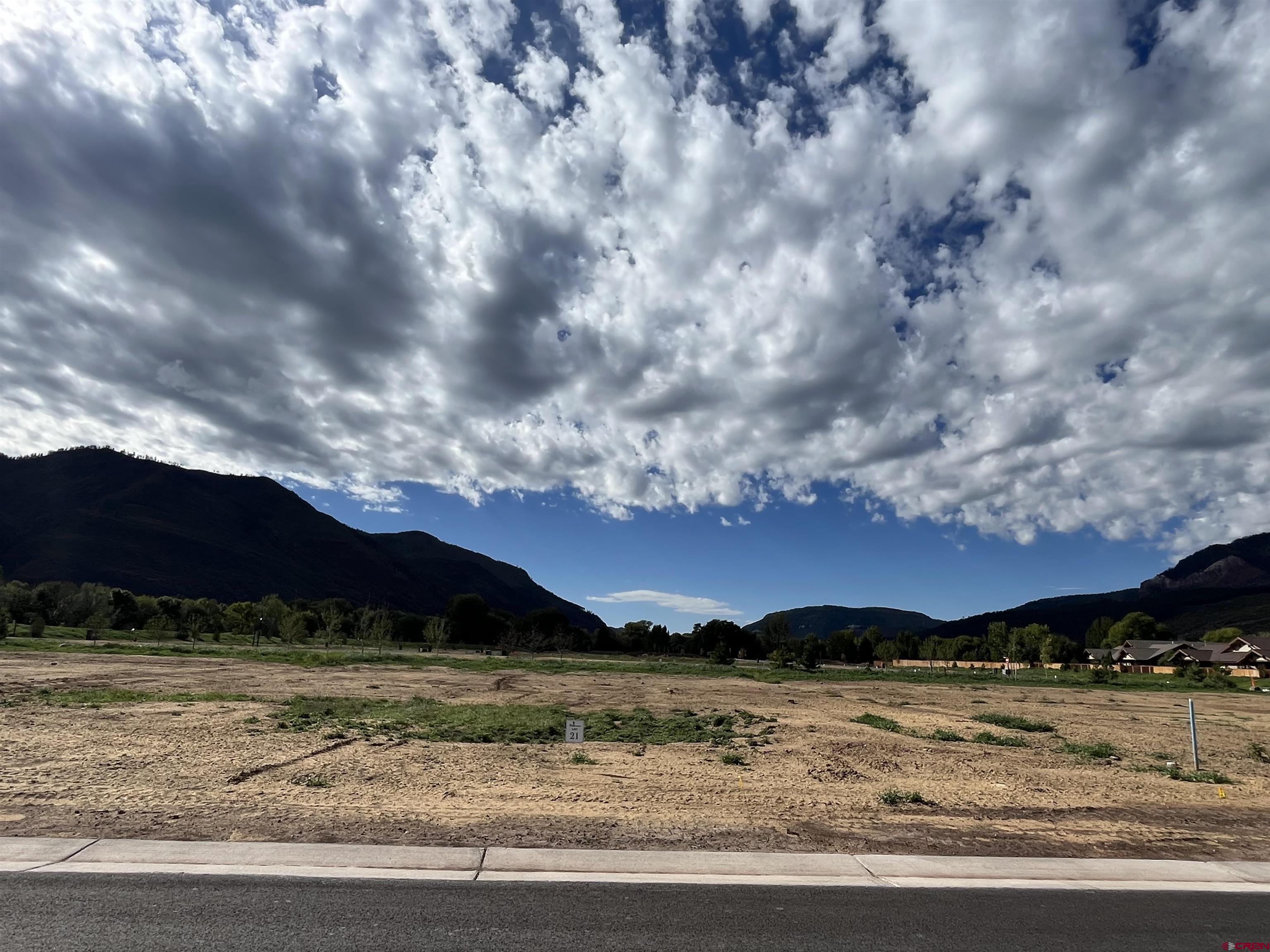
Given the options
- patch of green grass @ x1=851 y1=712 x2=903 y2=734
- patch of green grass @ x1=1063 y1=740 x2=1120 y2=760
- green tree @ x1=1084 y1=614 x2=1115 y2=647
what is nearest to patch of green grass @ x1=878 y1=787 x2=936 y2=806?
patch of green grass @ x1=1063 y1=740 x2=1120 y2=760

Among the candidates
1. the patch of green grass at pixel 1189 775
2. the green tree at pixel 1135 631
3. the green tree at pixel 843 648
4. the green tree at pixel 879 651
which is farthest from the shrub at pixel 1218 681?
the green tree at pixel 1135 631

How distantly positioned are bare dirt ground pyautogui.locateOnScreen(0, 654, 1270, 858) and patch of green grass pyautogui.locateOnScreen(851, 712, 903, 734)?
0.77 meters

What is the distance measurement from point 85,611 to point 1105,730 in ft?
402

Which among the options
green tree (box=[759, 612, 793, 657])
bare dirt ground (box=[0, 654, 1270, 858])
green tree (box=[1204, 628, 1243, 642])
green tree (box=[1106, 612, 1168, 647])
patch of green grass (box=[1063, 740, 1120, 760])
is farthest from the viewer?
green tree (box=[1106, 612, 1168, 647])

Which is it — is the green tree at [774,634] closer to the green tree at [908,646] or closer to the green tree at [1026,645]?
the green tree at [908,646]

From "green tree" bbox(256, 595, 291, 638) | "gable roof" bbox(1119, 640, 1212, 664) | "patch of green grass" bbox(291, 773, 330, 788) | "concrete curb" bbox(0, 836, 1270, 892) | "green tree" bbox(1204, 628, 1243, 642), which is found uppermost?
"green tree" bbox(1204, 628, 1243, 642)

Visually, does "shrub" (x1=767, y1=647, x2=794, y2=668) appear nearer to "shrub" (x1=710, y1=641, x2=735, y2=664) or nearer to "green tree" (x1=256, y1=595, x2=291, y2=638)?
"shrub" (x1=710, y1=641, x2=735, y2=664)

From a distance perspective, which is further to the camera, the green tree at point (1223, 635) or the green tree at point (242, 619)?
the green tree at point (1223, 635)

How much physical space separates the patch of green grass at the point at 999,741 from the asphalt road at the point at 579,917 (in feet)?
48.5

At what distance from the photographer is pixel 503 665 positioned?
64312 millimetres

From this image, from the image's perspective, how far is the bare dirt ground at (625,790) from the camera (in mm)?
9219

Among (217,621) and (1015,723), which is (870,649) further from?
(1015,723)

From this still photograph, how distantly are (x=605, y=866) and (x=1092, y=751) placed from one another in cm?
1808

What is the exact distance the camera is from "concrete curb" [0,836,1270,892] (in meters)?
7.27
